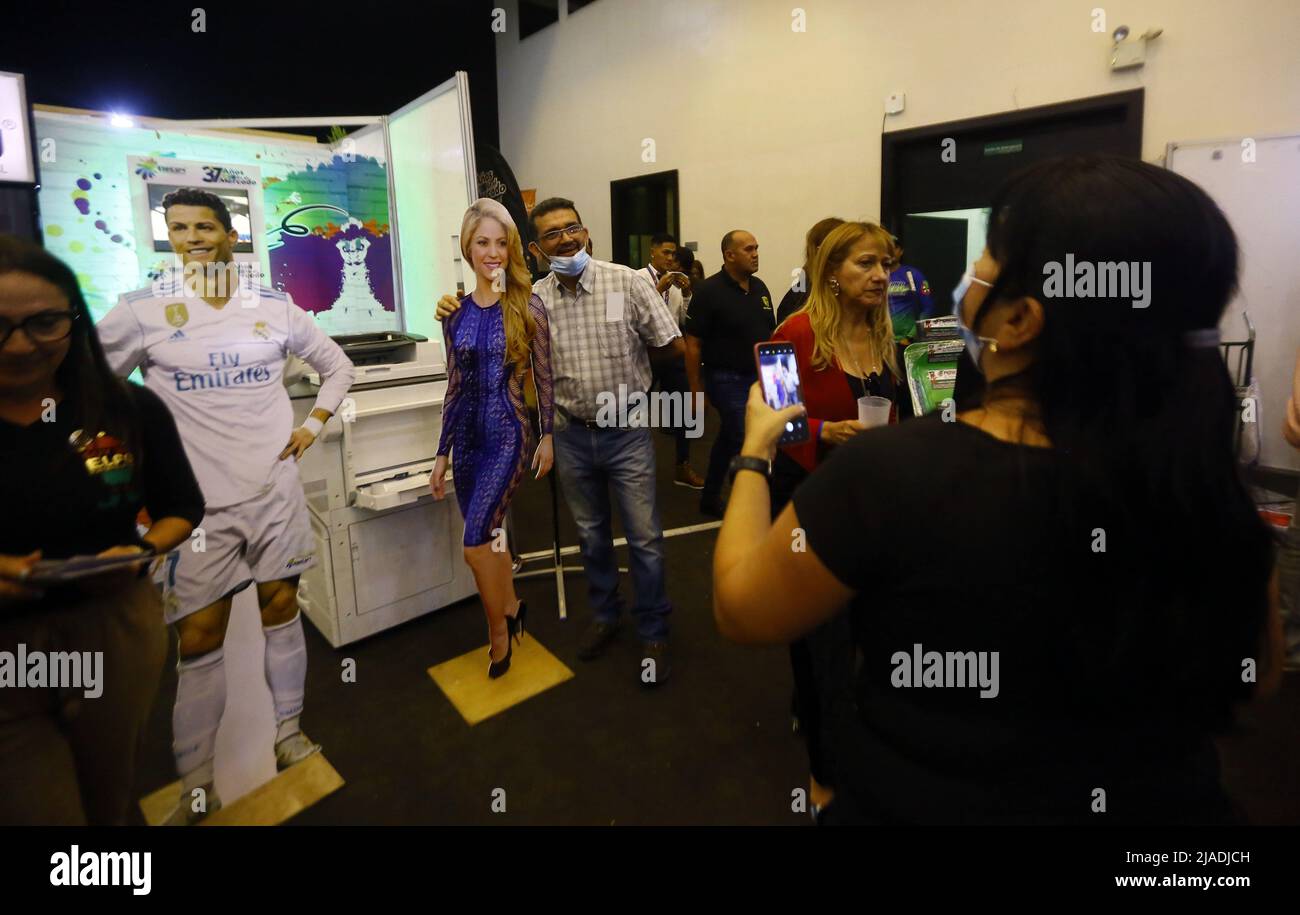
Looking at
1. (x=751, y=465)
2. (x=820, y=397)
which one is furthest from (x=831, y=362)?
(x=751, y=465)

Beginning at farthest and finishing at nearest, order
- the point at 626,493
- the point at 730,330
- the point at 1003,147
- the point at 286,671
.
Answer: the point at 1003,147
the point at 730,330
the point at 626,493
the point at 286,671

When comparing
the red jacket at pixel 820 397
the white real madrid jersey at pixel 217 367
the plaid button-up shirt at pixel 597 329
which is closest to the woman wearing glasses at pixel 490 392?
the plaid button-up shirt at pixel 597 329

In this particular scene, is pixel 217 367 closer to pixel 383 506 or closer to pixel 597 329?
pixel 383 506

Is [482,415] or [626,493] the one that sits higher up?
[482,415]

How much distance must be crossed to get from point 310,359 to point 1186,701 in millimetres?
1698

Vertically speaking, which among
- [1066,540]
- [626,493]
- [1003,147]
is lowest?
[626,493]

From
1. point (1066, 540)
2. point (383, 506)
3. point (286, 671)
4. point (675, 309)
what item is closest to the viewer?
point (1066, 540)

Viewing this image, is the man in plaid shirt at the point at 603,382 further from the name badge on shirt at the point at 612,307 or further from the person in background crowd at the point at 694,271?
the person in background crowd at the point at 694,271

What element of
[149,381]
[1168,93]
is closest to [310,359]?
[149,381]

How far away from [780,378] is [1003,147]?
448 cm

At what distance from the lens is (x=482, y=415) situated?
2.37 m

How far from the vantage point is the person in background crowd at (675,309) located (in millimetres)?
5016

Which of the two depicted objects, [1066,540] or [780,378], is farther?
[780,378]
